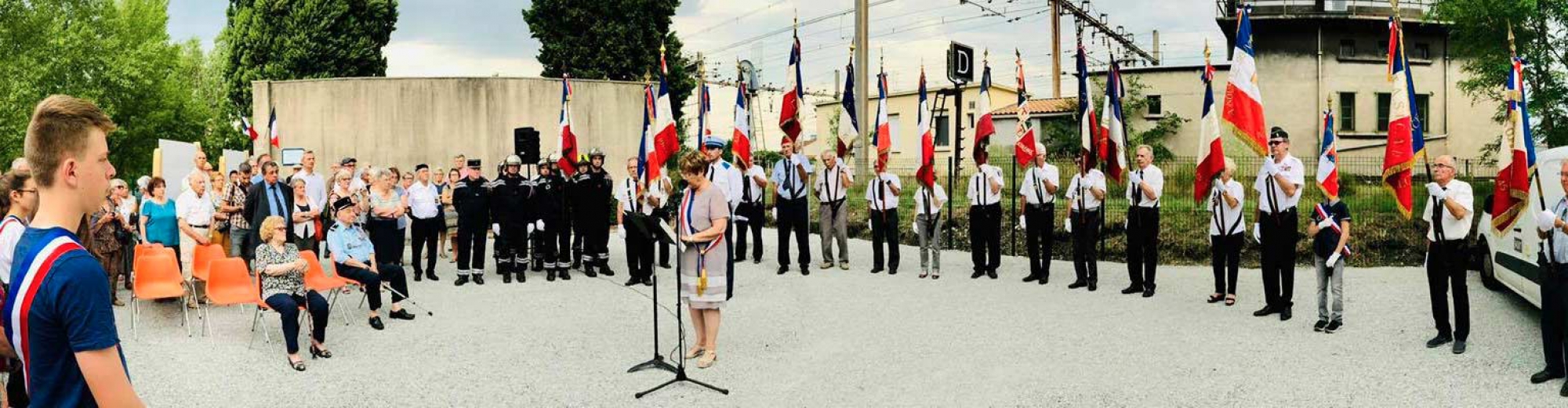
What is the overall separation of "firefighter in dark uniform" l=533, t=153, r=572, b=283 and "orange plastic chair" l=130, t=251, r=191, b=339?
4.07 m

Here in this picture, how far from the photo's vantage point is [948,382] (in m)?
6.82

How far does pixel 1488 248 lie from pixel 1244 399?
663 cm

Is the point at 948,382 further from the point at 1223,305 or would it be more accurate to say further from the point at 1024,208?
the point at 1024,208

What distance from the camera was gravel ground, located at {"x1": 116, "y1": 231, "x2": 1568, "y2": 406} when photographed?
6.44m

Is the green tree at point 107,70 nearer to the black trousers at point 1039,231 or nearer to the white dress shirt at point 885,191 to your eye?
the white dress shirt at point 885,191

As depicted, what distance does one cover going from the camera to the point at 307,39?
26.3 metres

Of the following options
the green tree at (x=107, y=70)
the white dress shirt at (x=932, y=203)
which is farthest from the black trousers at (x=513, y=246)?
the green tree at (x=107, y=70)

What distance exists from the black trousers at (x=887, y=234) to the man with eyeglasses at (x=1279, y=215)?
487 centimetres

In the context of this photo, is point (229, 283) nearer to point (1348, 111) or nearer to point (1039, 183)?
point (1039, 183)

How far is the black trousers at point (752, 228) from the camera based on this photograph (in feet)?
46.3

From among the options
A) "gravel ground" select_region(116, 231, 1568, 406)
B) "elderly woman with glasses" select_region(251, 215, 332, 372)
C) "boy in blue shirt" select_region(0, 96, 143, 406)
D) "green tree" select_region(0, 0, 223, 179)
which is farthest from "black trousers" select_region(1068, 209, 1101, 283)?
"green tree" select_region(0, 0, 223, 179)

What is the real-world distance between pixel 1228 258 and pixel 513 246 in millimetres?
7968

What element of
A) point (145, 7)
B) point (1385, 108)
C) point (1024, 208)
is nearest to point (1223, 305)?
point (1024, 208)

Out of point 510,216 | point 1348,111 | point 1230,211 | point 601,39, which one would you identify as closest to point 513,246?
point 510,216
